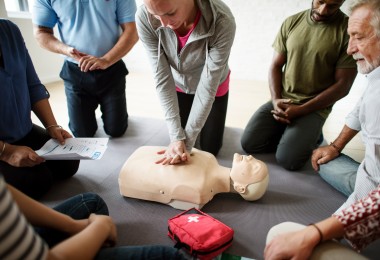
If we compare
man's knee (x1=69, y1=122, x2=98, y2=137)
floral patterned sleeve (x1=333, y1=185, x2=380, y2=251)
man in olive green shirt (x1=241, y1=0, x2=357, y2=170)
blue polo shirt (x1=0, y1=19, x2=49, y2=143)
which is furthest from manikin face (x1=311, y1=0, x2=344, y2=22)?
man's knee (x1=69, y1=122, x2=98, y2=137)

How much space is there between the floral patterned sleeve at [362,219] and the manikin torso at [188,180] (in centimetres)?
54

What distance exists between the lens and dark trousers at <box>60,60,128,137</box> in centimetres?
191

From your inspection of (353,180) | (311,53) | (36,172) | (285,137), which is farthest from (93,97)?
(353,180)

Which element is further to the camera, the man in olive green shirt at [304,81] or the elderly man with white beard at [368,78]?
the man in olive green shirt at [304,81]

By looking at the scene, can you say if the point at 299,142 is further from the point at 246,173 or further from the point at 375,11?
the point at 375,11

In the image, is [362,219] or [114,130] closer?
[362,219]

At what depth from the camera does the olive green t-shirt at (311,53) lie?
61.1 inches

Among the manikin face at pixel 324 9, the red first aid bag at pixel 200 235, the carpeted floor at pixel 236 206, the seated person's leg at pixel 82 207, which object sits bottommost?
the carpeted floor at pixel 236 206

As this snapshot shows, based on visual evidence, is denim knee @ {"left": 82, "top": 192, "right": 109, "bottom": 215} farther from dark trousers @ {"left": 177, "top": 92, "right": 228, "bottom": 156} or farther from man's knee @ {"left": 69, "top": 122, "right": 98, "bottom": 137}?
man's knee @ {"left": 69, "top": 122, "right": 98, "bottom": 137}

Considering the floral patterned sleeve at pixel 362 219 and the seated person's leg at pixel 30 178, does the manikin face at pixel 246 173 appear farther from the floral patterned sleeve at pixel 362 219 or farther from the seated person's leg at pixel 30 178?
the seated person's leg at pixel 30 178

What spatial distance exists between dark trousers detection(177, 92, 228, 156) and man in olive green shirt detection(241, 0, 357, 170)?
0.20 meters

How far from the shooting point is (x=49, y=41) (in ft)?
6.05

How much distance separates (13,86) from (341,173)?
165 centimetres

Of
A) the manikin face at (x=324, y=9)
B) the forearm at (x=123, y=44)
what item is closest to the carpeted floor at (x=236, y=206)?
the forearm at (x=123, y=44)
